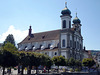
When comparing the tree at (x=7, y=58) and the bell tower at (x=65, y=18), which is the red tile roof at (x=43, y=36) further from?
the tree at (x=7, y=58)

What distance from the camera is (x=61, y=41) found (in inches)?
2338

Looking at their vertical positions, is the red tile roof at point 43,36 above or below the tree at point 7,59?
above

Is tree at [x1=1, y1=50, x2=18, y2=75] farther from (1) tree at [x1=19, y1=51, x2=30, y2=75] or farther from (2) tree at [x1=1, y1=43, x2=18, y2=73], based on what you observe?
(1) tree at [x1=19, y1=51, x2=30, y2=75]

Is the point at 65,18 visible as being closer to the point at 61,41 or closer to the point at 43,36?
A: the point at 61,41

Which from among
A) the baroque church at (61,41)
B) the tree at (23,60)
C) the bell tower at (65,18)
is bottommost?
the tree at (23,60)

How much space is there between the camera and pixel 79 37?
67.6 meters

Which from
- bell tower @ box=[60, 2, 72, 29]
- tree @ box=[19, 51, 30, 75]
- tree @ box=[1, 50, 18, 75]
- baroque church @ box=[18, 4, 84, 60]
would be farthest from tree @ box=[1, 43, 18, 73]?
bell tower @ box=[60, 2, 72, 29]

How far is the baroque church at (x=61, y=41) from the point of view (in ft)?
193

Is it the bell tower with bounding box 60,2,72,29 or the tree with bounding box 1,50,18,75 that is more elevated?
the bell tower with bounding box 60,2,72,29

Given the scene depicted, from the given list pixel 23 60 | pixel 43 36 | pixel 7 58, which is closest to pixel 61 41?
pixel 43 36

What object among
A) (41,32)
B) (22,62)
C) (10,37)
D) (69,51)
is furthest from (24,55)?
(10,37)

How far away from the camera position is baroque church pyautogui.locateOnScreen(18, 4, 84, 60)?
58781 mm

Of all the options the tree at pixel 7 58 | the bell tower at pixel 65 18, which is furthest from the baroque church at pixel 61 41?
the tree at pixel 7 58

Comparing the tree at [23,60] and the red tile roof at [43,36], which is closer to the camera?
A: the tree at [23,60]
